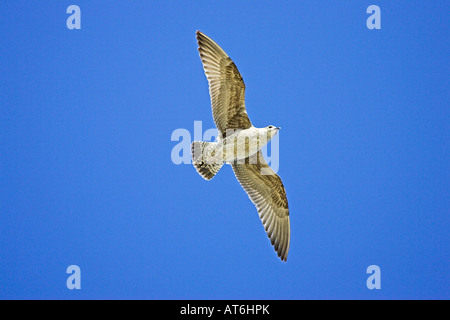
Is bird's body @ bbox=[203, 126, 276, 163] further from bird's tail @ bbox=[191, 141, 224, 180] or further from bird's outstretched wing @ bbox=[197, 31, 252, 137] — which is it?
bird's outstretched wing @ bbox=[197, 31, 252, 137]

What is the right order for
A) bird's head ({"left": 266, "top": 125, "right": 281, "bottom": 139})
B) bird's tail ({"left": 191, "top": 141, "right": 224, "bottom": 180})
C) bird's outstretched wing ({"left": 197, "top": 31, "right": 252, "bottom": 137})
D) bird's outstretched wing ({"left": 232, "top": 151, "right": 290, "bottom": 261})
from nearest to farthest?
1. bird's head ({"left": 266, "top": 125, "right": 281, "bottom": 139})
2. bird's outstretched wing ({"left": 197, "top": 31, "right": 252, "bottom": 137})
3. bird's tail ({"left": 191, "top": 141, "right": 224, "bottom": 180})
4. bird's outstretched wing ({"left": 232, "top": 151, "right": 290, "bottom": 261})

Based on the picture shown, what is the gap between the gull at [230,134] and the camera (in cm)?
878

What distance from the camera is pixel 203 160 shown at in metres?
9.12

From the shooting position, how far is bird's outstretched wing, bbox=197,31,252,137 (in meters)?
8.77

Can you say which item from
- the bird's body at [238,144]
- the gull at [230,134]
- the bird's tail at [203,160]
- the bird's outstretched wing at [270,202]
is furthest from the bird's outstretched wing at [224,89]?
the bird's outstretched wing at [270,202]

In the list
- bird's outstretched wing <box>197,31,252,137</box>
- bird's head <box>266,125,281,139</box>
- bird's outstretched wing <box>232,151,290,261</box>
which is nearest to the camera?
bird's head <box>266,125,281,139</box>

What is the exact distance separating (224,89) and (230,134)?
0.71 m

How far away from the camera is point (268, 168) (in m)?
9.51

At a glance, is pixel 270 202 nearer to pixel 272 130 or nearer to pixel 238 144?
pixel 238 144

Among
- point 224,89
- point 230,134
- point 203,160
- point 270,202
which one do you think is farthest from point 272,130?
point 270,202

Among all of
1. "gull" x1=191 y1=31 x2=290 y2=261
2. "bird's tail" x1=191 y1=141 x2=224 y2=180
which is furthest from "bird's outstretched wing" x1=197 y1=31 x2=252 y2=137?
"bird's tail" x1=191 y1=141 x2=224 y2=180
